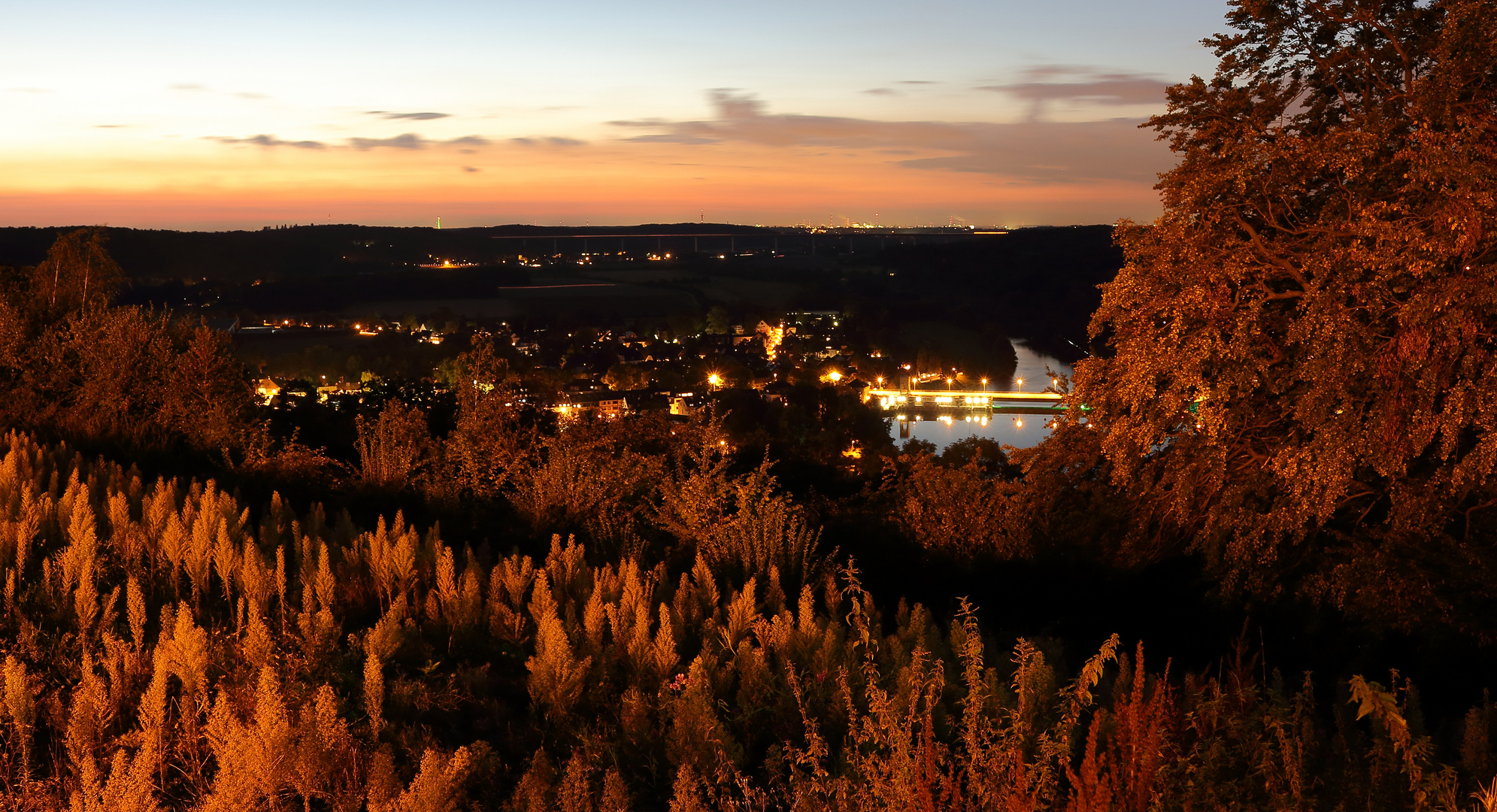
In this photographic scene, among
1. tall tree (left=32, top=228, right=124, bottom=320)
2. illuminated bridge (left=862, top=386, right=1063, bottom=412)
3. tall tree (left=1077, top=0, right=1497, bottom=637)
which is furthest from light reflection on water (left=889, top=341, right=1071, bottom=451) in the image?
tall tree (left=32, top=228, right=124, bottom=320)

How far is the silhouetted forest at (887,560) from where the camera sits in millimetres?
3252

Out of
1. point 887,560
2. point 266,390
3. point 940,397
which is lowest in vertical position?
point 940,397

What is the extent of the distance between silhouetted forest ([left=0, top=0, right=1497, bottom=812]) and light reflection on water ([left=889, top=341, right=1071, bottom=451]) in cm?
2177

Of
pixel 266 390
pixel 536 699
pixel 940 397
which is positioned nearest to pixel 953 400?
pixel 940 397

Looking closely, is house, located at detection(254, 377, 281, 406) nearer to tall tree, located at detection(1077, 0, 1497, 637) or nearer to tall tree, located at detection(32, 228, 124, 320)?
tall tree, located at detection(32, 228, 124, 320)

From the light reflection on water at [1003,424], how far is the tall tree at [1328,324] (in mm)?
21580

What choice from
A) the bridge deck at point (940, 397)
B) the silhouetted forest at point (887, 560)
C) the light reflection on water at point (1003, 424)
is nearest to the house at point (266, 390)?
the silhouetted forest at point (887, 560)

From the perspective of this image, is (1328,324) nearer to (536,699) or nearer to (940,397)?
(536,699)

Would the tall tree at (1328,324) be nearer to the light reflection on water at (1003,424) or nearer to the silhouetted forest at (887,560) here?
the silhouetted forest at (887,560)

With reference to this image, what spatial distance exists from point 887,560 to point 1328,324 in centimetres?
316

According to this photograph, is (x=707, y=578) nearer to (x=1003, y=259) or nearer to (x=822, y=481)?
(x=822, y=481)

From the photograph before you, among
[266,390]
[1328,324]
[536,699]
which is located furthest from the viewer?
[266,390]

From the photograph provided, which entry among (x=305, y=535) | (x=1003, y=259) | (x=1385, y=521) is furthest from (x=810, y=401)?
(x=305, y=535)

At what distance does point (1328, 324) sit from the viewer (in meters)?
7.18
